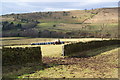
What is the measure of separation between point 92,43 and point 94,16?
135m

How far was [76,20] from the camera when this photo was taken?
17025 cm

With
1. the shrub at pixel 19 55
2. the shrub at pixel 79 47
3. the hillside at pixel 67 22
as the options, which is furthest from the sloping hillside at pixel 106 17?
the shrub at pixel 19 55

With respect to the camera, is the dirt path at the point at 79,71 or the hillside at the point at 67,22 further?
the hillside at the point at 67,22

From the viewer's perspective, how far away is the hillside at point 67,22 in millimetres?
125650

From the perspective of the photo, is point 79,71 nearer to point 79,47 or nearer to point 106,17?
point 79,47

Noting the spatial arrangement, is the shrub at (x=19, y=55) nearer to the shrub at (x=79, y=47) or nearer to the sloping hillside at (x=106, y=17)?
the shrub at (x=79, y=47)

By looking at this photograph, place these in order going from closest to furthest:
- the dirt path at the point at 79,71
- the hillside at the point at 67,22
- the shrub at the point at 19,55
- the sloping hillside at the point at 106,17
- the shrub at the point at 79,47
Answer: the dirt path at the point at 79,71
the shrub at the point at 19,55
the shrub at the point at 79,47
the hillside at the point at 67,22
the sloping hillside at the point at 106,17

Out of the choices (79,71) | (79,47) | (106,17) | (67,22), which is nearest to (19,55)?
(79,71)

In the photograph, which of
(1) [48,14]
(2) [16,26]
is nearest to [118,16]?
(1) [48,14]

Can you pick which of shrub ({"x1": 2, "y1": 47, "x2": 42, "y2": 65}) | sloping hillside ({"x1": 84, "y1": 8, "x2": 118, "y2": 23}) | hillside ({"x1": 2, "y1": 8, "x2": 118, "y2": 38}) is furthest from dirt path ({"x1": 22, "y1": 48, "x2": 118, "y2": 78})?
sloping hillside ({"x1": 84, "y1": 8, "x2": 118, "y2": 23})

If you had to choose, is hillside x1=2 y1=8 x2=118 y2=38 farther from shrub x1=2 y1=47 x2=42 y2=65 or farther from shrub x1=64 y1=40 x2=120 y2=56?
shrub x1=2 y1=47 x2=42 y2=65

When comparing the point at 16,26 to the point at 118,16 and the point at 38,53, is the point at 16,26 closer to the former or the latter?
the point at 118,16

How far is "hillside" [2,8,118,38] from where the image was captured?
126 m

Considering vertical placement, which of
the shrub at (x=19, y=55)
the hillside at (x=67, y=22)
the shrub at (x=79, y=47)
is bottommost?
the shrub at (x=79, y=47)
